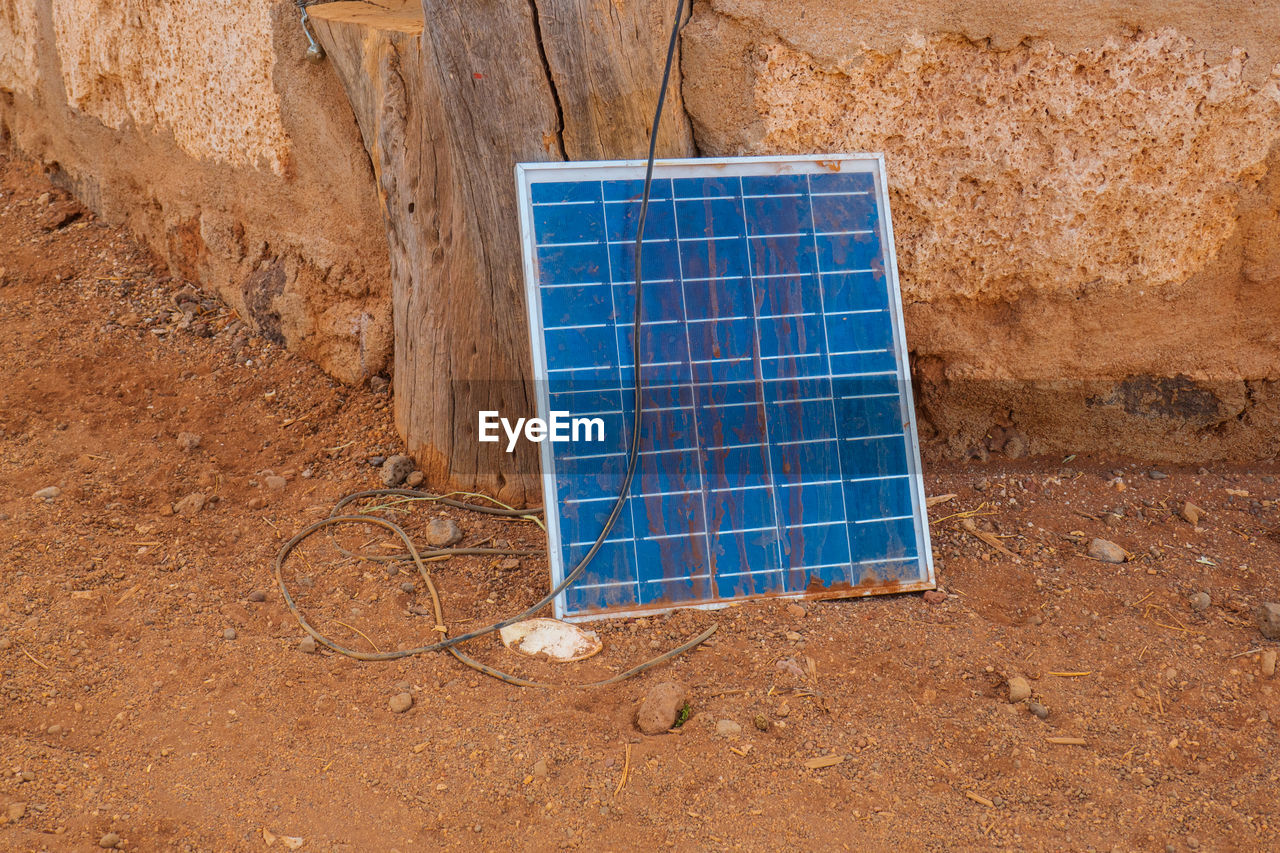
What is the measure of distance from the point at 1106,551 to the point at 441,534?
2056 mm

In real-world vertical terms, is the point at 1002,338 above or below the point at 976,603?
above

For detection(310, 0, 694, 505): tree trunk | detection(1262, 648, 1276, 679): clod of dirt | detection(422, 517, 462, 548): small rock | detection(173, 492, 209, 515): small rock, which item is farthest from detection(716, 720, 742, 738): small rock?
detection(173, 492, 209, 515): small rock

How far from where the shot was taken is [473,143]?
286 cm

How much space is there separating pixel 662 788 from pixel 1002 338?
201 centimetres

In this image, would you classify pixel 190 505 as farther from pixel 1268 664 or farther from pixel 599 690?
pixel 1268 664

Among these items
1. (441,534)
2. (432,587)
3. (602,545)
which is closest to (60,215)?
(441,534)

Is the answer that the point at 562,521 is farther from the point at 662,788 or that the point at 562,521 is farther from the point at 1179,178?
the point at 1179,178

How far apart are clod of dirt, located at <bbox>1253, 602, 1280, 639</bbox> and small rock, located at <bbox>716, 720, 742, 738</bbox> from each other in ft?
4.94

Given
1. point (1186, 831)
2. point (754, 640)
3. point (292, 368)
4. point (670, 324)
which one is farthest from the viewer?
point (292, 368)

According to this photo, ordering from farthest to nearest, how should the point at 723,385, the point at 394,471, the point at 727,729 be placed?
the point at 394,471 → the point at 723,385 → the point at 727,729

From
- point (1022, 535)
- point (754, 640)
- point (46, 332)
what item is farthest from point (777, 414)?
point (46, 332)

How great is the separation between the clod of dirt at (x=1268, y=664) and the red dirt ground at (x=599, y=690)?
4cm

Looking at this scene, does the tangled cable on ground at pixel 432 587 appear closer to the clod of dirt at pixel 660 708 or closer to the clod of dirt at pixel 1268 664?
the clod of dirt at pixel 660 708

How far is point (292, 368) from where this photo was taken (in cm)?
385
